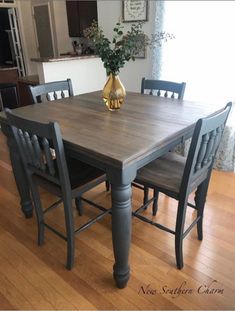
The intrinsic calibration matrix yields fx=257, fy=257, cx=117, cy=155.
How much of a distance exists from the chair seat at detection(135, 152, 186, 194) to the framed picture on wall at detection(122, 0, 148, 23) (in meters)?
1.79

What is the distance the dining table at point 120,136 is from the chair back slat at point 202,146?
0.52ft

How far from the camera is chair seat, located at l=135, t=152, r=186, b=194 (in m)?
1.44

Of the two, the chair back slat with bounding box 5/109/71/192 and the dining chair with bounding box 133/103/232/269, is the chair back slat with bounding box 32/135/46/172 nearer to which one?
the chair back slat with bounding box 5/109/71/192

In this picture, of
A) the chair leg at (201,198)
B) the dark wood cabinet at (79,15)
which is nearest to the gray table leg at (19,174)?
the chair leg at (201,198)

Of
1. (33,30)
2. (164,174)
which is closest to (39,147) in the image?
(164,174)

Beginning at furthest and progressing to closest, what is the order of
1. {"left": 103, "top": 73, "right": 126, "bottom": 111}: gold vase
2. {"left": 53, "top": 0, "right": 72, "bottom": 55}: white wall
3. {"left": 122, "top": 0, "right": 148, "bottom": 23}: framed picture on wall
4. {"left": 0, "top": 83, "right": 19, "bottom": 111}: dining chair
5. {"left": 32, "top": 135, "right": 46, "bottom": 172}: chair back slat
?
{"left": 53, "top": 0, "right": 72, "bottom": 55}: white wall < {"left": 0, "top": 83, "right": 19, "bottom": 111}: dining chair < {"left": 122, "top": 0, "right": 148, "bottom": 23}: framed picture on wall < {"left": 103, "top": 73, "right": 126, "bottom": 111}: gold vase < {"left": 32, "top": 135, "right": 46, "bottom": 172}: chair back slat

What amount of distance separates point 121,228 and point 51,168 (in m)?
0.48

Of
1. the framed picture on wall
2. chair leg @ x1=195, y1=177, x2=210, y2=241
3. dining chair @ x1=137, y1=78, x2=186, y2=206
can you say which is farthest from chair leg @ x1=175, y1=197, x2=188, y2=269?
the framed picture on wall

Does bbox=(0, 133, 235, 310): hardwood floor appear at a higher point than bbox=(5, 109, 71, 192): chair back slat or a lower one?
lower

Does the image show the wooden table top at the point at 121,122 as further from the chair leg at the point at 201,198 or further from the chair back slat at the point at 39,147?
the chair leg at the point at 201,198

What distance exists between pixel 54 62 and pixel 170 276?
2.31m

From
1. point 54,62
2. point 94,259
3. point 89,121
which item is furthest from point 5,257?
point 54,62

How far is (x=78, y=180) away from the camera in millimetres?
1504

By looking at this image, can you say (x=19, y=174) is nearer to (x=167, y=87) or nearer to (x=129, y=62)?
(x=167, y=87)
